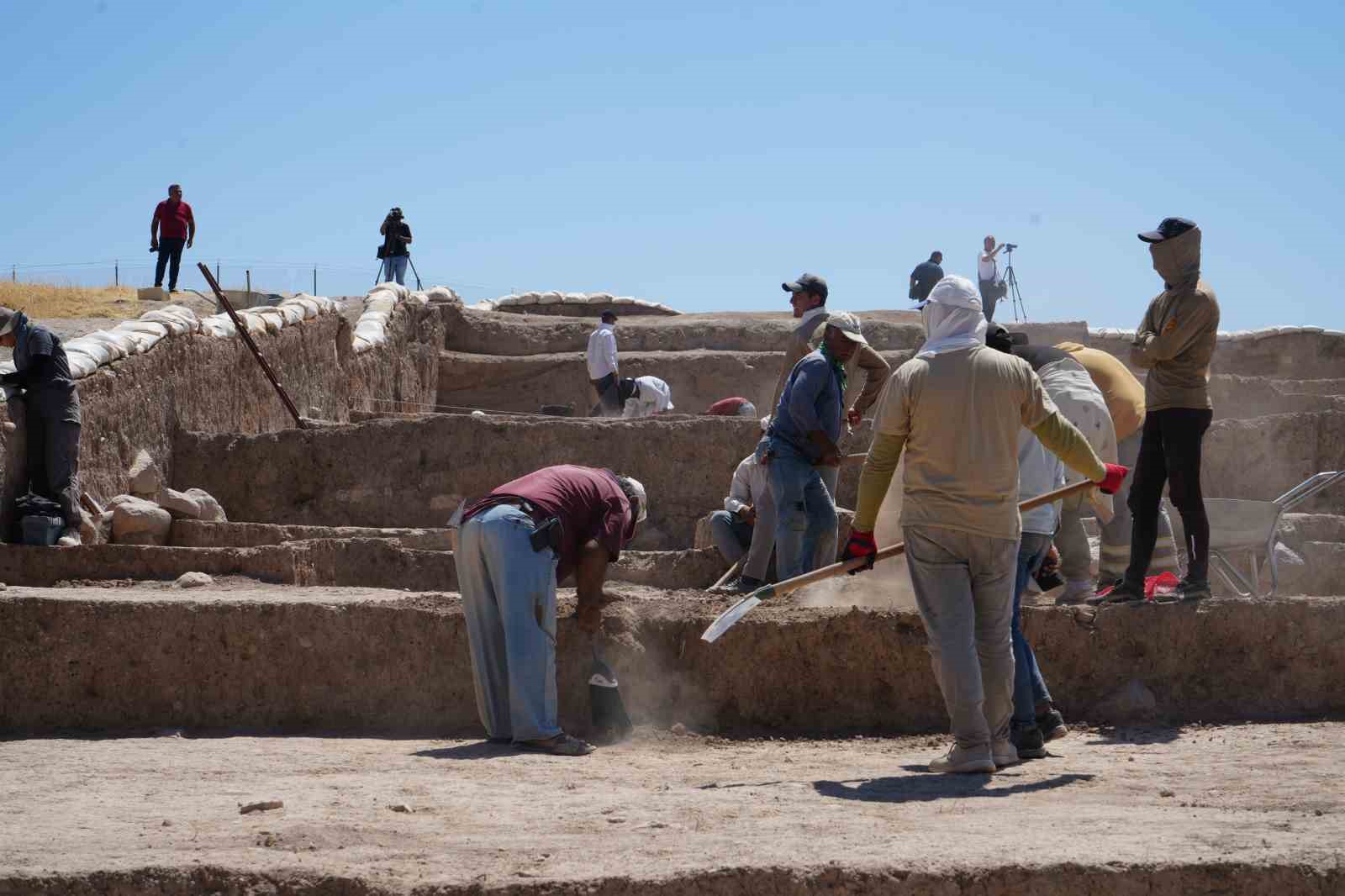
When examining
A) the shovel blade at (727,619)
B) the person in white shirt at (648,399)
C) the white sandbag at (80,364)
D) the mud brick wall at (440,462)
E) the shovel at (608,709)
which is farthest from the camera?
the person in white shirt at (648,399)

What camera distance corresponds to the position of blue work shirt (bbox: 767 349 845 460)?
7230 millimetres

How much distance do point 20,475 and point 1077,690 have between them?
6.07m

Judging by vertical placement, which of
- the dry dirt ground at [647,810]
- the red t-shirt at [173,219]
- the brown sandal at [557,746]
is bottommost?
the brown sandal at [557,746]

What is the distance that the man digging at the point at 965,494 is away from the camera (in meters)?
5.03

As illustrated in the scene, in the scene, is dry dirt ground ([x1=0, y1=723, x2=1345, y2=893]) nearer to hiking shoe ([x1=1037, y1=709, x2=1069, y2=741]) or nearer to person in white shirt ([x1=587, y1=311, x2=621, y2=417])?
hiking shoe ([x1=1037, y1=709, x2=1069, y2=741])

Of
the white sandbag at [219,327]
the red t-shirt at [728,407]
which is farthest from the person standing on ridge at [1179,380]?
the white sandbag at [219,327]

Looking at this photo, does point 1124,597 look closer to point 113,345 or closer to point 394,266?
point 113,345

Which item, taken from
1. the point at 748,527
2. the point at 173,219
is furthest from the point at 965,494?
the point at 173,219

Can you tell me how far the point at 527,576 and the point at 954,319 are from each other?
6.27 feet

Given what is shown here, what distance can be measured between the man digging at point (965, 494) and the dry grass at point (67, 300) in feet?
40.8

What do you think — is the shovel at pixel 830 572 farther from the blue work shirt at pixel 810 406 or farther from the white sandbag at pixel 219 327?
the white sandbag at pixel 219 327

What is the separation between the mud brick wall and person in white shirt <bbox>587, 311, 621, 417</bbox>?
12.9ft

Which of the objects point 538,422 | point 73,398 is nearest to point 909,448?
point 73,398

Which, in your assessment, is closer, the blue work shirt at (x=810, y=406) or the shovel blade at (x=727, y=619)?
the shovel blade at (x=727, y=619)
